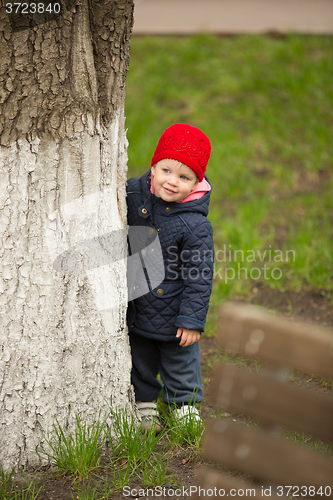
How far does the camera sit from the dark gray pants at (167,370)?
220 centimetres

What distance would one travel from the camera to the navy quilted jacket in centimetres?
200

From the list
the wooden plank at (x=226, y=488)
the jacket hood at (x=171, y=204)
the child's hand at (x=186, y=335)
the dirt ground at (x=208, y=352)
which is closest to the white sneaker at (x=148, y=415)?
the dirt ground at (x=208, y=352)

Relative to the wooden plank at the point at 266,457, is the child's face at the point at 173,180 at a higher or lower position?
higher

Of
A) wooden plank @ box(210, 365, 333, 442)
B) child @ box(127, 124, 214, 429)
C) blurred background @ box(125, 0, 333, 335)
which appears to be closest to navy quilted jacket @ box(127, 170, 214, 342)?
child @ box(127, 124, 214, 429)

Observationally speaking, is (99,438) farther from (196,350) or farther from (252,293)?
(252,293)

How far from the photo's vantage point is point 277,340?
121 centimetres

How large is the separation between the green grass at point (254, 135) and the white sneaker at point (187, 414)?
3.24 feet

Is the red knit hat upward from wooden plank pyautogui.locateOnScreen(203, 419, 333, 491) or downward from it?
upward

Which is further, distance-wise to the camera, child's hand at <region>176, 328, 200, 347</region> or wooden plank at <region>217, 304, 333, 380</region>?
child's hand at <region>176, 328, 200, 347</region>

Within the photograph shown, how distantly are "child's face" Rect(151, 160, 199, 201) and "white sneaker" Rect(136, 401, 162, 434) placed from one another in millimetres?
990

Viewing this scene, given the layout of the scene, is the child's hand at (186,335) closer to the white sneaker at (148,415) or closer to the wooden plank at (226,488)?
the white sneaker at (148,415)

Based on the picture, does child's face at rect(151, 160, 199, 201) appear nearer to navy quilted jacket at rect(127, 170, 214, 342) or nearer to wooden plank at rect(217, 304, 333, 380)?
navy quilted jacket at rect(127, 170, 214, 342)

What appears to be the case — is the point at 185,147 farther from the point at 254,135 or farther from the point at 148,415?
the point at 254,135

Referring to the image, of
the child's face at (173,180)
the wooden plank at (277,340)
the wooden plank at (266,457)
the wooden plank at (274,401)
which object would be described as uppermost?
the child's face at (173,180)
